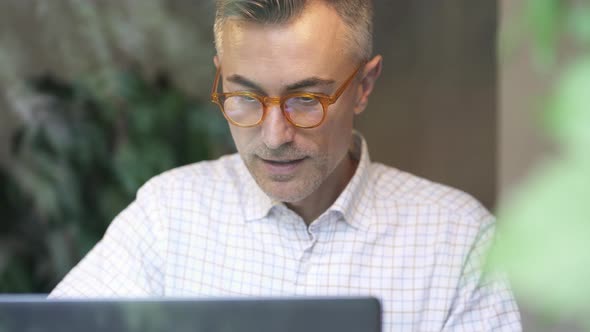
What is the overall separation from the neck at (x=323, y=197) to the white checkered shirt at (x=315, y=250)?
3 cm

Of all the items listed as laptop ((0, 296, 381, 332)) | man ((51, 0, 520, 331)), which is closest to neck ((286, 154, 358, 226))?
man ((51, 0, 520, 331))

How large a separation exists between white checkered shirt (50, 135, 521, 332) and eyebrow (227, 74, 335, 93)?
27 cm

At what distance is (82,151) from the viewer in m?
1.92

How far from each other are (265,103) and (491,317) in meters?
0.59

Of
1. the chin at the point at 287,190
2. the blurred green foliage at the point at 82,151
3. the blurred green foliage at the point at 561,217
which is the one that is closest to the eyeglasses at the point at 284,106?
the chin at the point at 287,190

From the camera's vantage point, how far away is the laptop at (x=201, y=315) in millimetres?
599

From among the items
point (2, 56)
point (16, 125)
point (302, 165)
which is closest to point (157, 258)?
point (302, 165)

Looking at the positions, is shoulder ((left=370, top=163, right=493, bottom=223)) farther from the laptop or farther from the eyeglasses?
the laptop

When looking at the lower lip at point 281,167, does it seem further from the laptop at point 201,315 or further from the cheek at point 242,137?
the laptop at point 201,315

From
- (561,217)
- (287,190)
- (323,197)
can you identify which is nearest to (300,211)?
(323,197)

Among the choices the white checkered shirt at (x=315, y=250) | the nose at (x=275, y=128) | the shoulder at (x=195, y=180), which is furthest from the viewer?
the shoulder at (x=195, y=180)

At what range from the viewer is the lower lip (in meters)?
1.26

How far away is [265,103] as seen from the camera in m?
1.22

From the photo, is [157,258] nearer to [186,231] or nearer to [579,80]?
[186,231]
